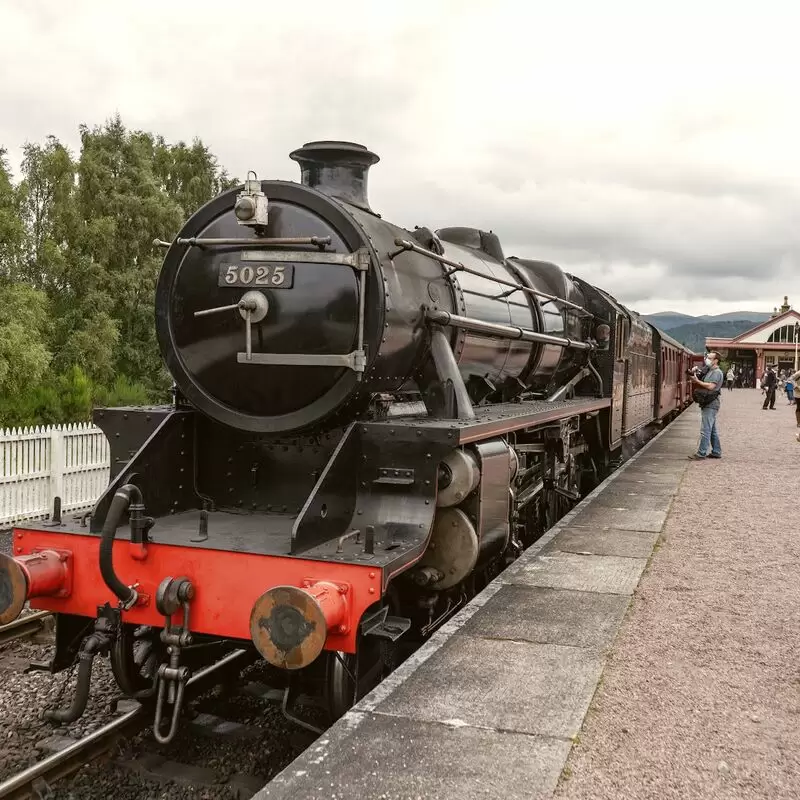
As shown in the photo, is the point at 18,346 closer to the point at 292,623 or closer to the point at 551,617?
the point at 551,617

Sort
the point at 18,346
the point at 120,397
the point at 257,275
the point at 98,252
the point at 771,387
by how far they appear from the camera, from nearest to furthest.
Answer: the point at 257,275 < the point at 120,397 < the point at 18,346 < the point at 98,252 < the point at 771,387

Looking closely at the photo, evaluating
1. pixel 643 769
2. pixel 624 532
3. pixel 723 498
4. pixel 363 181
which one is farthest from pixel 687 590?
pixel 723 498

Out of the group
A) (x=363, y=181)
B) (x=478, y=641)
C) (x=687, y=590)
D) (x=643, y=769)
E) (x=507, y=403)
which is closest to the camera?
(x=643, y=769)

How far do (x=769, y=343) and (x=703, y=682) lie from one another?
70.7 metres

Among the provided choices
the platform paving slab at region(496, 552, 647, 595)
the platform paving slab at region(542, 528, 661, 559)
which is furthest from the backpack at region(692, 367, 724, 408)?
the platform paving slab at region(496, 552, 647, 595)

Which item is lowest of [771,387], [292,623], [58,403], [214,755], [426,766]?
[214,755]

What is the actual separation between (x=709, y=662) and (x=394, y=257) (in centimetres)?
266

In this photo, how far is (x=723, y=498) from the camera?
360 inches

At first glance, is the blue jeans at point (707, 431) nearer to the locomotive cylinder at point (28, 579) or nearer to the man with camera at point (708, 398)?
the man with camera at point (708, 398)

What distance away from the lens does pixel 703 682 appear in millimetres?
3703

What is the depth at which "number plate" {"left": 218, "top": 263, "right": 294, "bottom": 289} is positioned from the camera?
4215 millimetres

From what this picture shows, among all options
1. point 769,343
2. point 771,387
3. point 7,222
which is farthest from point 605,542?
point 769,343

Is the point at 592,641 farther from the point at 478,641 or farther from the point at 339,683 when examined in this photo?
the point at 339,683

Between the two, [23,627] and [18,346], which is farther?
[18,346]
